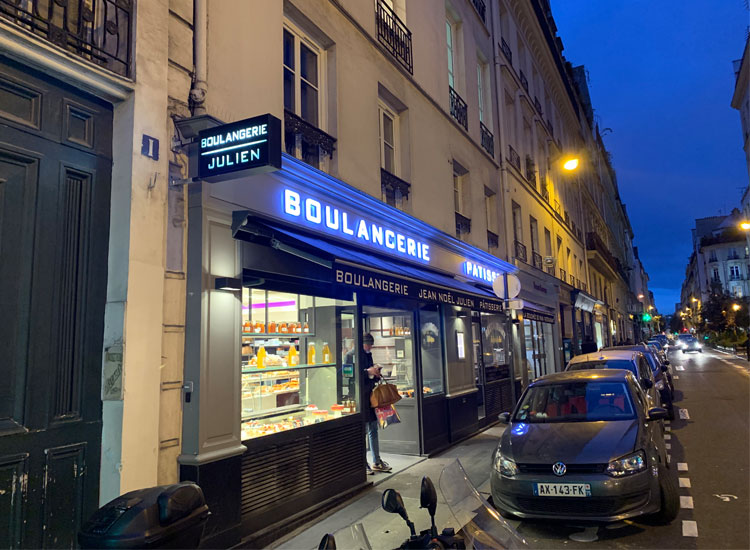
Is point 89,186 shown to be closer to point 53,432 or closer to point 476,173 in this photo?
point 53,432

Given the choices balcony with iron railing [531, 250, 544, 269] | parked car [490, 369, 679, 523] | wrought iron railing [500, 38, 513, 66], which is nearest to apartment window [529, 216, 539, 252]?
balcony with iron railing [531, 250, 544, 269]

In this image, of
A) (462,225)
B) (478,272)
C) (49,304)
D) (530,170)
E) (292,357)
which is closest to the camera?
(49,304)

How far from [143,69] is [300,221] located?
2561 millimetres

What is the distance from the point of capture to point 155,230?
4.81 metres

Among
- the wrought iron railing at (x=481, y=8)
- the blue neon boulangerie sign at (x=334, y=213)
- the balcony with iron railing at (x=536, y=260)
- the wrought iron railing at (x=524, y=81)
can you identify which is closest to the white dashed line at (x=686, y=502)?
the blue neon boulangerie sign at (x=334, y=213)

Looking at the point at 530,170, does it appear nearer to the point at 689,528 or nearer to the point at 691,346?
the point at 689,528

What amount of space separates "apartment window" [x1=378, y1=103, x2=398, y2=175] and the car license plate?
20.2 ft

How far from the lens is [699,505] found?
604cm

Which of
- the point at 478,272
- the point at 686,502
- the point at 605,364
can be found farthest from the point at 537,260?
the point at 686,502

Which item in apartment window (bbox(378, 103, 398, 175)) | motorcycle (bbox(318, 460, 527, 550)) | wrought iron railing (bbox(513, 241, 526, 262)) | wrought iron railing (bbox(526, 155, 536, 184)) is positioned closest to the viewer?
motorcycle (bbox(318, 460, 527, 550))

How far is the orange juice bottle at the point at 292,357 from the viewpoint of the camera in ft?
22.7

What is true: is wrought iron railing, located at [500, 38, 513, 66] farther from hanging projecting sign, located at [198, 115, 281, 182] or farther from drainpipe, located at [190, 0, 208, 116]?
hanging projecting sign, located at [198, 115, 281, 182]

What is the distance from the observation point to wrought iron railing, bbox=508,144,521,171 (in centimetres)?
1655

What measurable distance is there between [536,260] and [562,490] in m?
14.4
